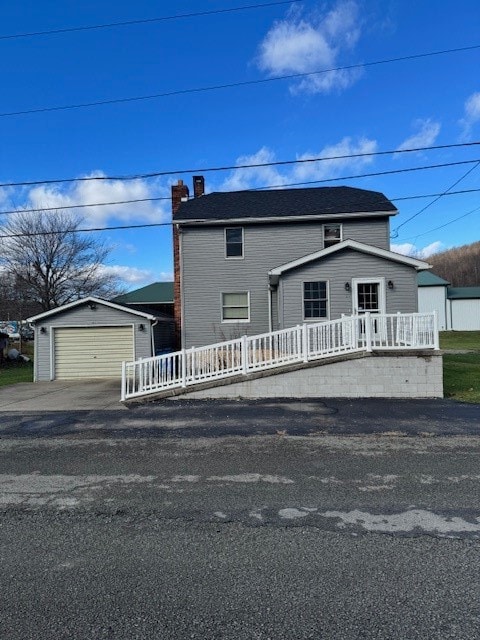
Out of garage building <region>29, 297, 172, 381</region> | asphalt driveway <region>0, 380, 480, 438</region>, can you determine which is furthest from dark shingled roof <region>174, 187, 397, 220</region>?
asphalt driveway <region>0, 380, 480, 438</region>

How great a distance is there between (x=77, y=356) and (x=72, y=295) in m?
20.7

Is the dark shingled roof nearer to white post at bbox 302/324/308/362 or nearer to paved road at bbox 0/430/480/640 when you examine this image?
white post at bbox 302/324/308/362

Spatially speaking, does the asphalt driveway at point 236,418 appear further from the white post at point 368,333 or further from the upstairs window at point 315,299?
the upstairs window at point 315,299

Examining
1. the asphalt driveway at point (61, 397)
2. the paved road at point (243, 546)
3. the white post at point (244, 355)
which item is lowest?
the asphalt driveway at point (61, 397)

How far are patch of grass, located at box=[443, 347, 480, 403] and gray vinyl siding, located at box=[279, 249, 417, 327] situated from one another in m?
2.64

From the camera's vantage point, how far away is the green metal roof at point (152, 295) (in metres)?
24.1

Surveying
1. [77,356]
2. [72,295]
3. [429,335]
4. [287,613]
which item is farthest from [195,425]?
[72,295]

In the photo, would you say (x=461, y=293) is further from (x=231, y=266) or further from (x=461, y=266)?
(x=461, y=266)

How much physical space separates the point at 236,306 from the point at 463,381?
28.6 ft

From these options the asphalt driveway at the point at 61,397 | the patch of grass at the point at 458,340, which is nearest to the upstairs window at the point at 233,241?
the asphalt driveway at the point at 61,397

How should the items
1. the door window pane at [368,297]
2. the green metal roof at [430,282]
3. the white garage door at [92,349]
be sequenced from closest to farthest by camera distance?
the door window pane at [368,297], the white garage door at [92,349], the green metal roof at [430,282]

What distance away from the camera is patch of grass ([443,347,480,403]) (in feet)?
34.0

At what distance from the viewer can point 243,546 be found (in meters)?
3.22

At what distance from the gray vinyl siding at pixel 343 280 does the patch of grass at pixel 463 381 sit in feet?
8.68
